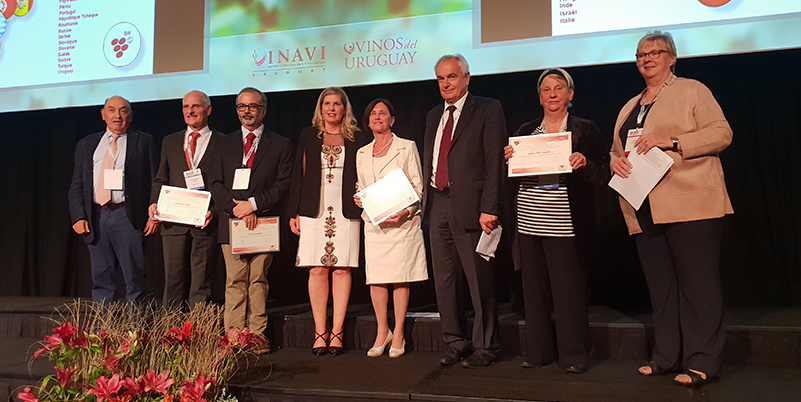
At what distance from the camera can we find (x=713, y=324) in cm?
224

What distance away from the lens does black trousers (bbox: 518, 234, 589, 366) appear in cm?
251

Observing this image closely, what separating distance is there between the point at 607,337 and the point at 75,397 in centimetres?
239

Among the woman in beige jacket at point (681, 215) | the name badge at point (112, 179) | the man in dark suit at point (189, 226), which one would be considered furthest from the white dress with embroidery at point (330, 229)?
the woman in beige jacket at point (681, 215)

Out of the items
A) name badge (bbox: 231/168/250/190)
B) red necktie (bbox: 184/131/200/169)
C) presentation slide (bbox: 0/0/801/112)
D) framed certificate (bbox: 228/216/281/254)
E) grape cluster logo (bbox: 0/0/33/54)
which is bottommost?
framed certificate (bbox: 228/216/281/254)

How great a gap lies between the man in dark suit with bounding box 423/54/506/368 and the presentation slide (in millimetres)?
1020

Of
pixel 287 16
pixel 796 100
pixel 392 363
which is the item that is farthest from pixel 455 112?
pixel 796 100

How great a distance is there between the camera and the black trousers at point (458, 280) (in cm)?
271

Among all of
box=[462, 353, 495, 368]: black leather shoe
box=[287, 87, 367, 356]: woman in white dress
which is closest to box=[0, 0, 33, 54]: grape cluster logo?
box=[287, 87, 367, 356]: woman in white dress

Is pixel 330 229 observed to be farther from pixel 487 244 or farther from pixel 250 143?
pixel 487 244

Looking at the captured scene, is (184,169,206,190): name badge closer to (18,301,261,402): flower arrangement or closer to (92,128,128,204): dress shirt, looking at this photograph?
(92,128,128,204): dress shirt

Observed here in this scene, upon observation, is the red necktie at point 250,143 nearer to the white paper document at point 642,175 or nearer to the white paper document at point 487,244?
the white paper document at point 487,244

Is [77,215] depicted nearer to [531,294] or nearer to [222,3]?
[222,3]

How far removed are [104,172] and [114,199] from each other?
0.60 ft

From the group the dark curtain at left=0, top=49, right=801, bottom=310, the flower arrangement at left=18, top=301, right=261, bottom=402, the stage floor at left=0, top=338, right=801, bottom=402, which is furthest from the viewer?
the dark curtain at left=0, top=49, right=801, bottom=310
